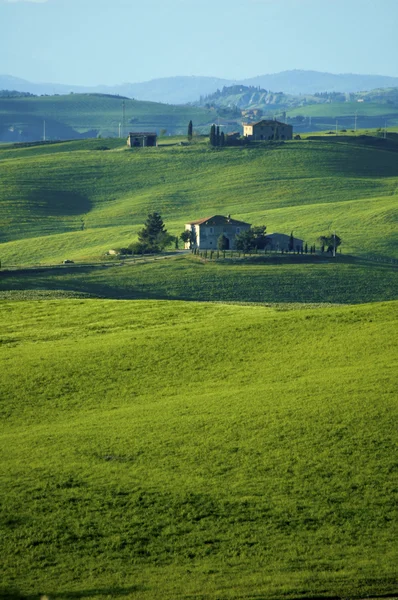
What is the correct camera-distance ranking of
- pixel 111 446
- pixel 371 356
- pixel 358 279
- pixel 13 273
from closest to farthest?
pixel 111 446 < pixel 371 356 < pixel 13 273 < pixel 358 279

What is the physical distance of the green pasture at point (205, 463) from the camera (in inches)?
1133

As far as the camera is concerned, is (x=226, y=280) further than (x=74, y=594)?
Yes

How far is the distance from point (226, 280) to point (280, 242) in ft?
75.6

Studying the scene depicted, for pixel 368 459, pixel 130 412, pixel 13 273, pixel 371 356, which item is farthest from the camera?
pixel 13 273

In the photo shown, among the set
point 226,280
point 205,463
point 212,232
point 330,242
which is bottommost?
point 226,280

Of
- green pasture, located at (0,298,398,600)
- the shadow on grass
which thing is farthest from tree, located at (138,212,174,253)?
the shadow on grass

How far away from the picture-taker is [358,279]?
107688 millimetres

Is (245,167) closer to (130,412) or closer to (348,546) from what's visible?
(130,412)

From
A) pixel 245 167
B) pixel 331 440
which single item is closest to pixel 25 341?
pixel 331 440

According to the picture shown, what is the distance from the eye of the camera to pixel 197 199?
175625 millimetres

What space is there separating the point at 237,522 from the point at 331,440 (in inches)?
248

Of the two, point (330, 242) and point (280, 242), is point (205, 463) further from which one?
point (330, 242)

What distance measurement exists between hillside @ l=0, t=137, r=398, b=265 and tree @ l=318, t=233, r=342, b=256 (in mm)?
1341

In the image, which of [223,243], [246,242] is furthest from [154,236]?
[246,242]
